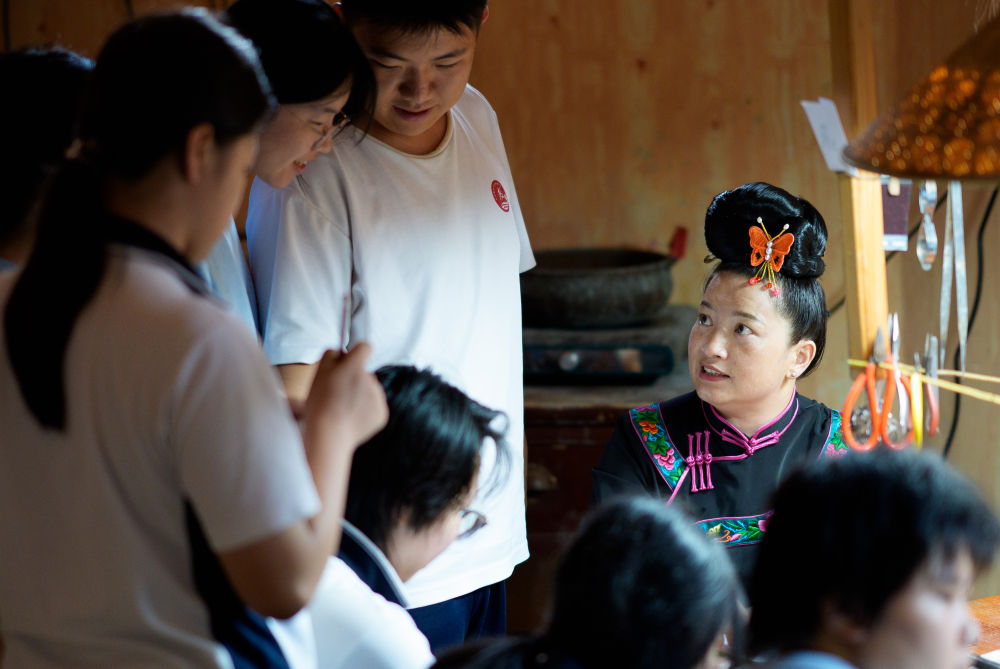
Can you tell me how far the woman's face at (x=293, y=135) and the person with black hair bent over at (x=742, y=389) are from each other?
65 cm

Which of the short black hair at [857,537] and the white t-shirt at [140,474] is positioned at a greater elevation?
the white t-shirt at [140,474]

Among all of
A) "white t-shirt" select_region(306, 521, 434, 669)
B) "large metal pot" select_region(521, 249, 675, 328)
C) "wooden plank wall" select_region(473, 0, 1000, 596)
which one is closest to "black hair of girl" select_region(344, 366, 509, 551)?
"white t-shirt" select_region(306, 521, 434, 669)

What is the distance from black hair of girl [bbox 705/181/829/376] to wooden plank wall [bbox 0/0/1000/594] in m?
1.20

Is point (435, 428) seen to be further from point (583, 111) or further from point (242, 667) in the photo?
point (583, 111)

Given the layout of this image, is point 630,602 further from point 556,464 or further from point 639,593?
point 556,464

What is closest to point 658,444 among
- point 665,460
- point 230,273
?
point 665,460

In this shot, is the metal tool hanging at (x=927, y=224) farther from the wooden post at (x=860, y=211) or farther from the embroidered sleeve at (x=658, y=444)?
the embroidered sleeve at (x=658, y=444)

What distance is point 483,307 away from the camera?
62.5 inches

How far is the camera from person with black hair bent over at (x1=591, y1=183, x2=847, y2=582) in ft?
5.27

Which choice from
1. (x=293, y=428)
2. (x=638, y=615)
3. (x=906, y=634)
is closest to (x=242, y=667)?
(x=293, y=428)

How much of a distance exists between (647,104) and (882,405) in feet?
5.16

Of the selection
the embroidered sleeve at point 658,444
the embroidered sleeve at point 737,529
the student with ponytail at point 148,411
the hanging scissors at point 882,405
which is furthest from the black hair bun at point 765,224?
the student with ponytail at point 148,411

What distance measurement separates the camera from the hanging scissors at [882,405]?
5.10 ft

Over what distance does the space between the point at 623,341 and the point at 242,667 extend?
5.82 ft
